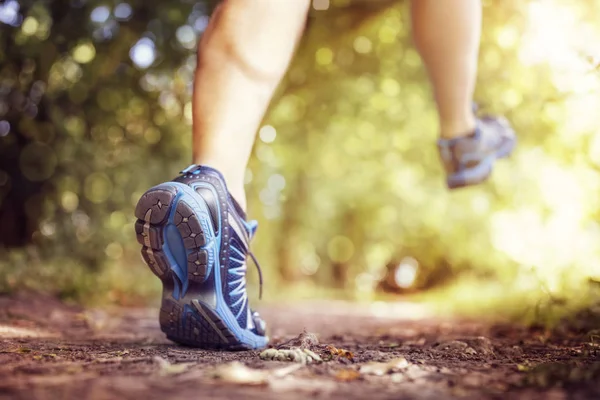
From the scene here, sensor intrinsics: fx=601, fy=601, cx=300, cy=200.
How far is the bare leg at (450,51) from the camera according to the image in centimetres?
192

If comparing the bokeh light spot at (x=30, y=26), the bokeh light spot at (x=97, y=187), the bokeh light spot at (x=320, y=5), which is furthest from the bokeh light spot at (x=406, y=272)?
the bokeh light spot at (x=30, y=26)

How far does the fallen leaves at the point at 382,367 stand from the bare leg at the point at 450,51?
3.92ft

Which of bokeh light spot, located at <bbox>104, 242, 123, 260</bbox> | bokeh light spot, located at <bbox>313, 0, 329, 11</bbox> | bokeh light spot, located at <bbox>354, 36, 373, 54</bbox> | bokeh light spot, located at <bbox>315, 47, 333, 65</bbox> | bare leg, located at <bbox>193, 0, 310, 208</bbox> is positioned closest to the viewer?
bare leg, located at <bbox>193, 0, 310, 208</bbox>

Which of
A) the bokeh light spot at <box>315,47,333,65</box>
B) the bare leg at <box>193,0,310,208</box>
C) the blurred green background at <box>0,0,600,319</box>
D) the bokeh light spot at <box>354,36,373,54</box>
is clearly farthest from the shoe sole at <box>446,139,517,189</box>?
the bokeh light spot at <box>354,36,373,54</box>

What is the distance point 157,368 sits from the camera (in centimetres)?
104

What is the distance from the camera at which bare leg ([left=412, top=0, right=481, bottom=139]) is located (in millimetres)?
1922

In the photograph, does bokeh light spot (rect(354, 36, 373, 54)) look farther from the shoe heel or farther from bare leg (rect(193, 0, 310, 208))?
the shoe heel

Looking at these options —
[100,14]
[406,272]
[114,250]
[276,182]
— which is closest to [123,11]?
[100,14]

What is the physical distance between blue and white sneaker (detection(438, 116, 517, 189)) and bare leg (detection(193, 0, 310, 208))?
0.88 meters

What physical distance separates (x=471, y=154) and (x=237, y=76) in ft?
3.49

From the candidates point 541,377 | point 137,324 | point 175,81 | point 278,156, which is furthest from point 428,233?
point 541,377

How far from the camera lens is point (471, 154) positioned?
7.32 ft

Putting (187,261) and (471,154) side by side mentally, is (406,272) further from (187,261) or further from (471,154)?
(187,261)

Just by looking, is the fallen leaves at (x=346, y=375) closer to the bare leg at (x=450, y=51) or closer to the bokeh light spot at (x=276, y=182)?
the bare leg at (x=450, y=51)
